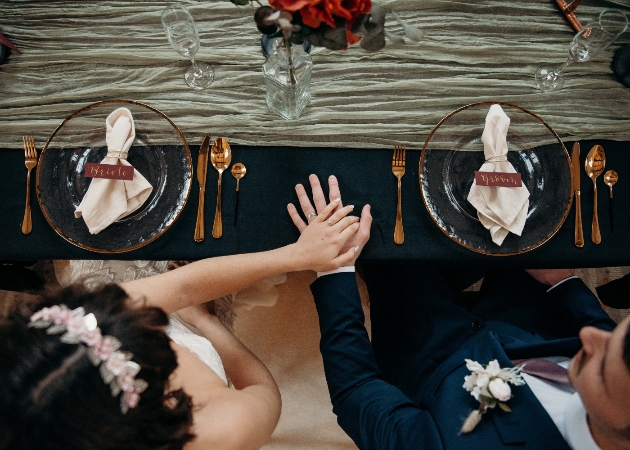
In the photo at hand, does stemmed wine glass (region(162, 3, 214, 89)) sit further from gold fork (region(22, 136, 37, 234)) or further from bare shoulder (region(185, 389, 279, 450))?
bare shoulder (region(185, 389, 279, 450))

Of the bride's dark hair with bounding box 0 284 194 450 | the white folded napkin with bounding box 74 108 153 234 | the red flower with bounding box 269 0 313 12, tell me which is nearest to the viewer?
the red flower with bounding box 269 0 313 12

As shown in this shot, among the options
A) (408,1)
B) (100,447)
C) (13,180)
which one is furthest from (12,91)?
(408,1)

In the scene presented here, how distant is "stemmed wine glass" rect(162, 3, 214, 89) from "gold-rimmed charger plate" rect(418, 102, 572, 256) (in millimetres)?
639

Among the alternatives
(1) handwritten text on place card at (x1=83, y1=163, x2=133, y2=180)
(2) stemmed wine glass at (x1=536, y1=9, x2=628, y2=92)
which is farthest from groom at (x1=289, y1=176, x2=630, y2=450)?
(2) stemmed wine glass at (x1=536, y1=9, x2=628, y2=92)

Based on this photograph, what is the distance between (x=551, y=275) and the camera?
1354 millimetres

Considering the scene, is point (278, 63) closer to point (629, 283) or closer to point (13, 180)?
point (13, 180)

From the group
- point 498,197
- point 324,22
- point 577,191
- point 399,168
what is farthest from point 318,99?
point 577,191

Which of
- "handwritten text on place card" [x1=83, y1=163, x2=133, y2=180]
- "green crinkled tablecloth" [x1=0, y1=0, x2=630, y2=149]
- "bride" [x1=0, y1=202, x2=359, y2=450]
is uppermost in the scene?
"green crinkled tablecloth" [x1=0, y1=0, x2=630, y2=149]

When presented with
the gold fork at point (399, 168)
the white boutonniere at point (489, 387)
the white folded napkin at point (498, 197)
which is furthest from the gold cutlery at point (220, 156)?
the white boutonniere at point (489, 387)

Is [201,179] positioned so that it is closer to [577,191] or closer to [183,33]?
[183,33]

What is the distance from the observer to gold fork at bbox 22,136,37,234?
3.62ft

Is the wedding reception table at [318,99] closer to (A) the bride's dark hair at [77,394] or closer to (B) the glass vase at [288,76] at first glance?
(B) the glass vase at [288,76]

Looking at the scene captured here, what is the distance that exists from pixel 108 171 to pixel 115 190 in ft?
0.16

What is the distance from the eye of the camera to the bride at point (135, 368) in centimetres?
80
